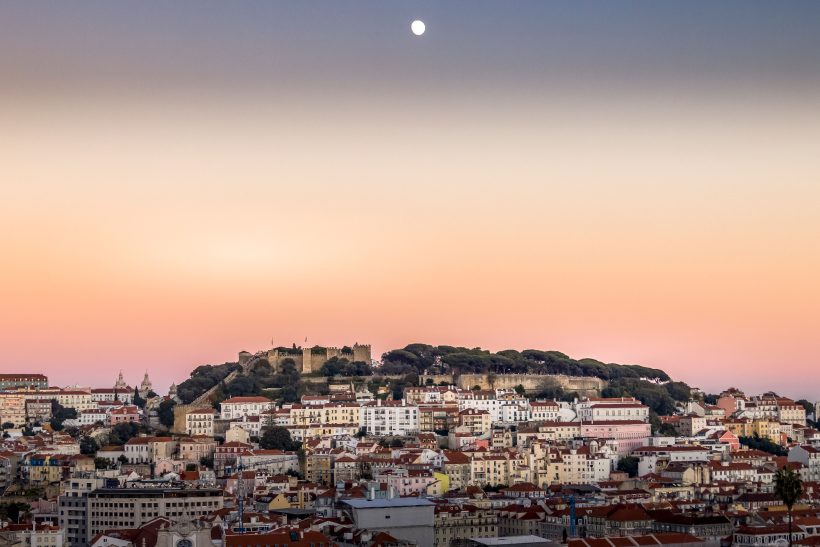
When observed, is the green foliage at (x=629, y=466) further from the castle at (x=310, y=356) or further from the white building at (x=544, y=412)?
the castle at (x=310, y=356)

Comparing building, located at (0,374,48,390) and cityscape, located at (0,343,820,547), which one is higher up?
building, located at (0,374,48,390)

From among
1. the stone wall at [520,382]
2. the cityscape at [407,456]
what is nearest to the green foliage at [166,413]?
the cityscape at [407,456]

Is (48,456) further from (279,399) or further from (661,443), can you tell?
(661,443)

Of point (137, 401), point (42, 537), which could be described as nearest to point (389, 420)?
point (137, 401)

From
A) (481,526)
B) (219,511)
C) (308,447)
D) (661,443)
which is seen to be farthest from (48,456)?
(661,443)

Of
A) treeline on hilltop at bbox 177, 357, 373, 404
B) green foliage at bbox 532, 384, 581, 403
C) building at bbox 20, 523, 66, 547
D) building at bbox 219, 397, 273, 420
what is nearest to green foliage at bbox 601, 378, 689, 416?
green foliage at bbox 532, 384, 581, 403

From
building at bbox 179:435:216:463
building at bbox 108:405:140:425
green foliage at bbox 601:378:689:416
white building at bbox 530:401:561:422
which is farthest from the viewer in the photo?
green foliage at bbox 601:378:689:416

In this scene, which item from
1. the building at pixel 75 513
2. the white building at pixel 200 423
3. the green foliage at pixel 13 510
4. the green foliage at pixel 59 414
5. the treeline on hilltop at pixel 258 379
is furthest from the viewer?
the green foliage at pixel 59 414

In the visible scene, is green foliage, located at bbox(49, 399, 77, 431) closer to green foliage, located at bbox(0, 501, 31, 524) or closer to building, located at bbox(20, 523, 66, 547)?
green foliage, located at bbox(0, 501, 31, 524)
